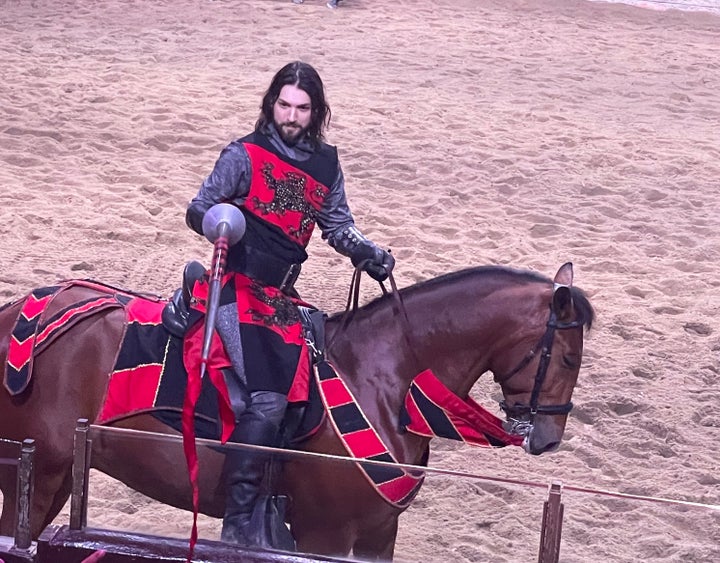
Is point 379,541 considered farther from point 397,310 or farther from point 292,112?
point 292,112

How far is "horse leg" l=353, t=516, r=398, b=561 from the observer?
349 cm

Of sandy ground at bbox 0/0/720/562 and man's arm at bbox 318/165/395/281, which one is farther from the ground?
man's arm at bbox 318/165/395/281

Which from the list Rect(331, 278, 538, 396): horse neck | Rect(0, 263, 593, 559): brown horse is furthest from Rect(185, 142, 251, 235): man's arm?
Rect(331, 278, 538, 396): horse neck

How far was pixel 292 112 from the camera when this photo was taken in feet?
11.3

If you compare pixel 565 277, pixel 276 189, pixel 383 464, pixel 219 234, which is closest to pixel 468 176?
pixel 565 277

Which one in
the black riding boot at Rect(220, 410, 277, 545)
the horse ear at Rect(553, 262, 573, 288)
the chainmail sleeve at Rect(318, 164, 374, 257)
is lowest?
the black riding boot at Rect(220, 410, 277, 545)

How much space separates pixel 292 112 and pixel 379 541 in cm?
141

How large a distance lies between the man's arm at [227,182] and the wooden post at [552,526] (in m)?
1.37

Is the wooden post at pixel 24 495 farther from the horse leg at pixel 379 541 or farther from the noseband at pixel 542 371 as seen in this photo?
the noseband at pixel 542 371

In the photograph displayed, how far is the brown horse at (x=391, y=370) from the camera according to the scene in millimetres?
3445

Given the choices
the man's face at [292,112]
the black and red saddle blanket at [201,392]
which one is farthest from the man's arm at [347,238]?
the black and red saddle blanket at [201,392]

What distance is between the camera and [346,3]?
1402 centimetres

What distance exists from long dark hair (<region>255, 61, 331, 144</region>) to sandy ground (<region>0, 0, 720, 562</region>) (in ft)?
3.98

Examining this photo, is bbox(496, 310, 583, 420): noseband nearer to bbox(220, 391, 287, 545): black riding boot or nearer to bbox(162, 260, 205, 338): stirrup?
bbox(220, 391, 287, 545): black riding boot
